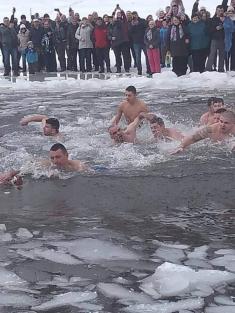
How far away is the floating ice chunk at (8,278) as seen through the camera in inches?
162

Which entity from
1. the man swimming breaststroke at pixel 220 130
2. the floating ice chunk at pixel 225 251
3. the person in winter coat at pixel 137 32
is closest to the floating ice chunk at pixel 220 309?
the floating ice chunk at pixel 225 251

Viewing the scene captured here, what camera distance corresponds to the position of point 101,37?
16.2m

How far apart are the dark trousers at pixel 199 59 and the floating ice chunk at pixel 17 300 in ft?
37.6

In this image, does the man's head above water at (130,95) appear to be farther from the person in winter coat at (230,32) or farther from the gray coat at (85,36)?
the gray coat at (85,36)

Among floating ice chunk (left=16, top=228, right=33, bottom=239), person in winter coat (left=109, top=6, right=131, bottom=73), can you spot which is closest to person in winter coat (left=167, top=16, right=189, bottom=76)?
person in winter coat (left=109, top=6, right=131, bottom=73)

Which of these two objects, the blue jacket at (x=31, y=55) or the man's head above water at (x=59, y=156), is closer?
the man's head above water at (x=59, y=156)

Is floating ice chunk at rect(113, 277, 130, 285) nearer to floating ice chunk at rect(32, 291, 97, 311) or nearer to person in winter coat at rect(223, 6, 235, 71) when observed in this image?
floating ice chunk at rect(32, 291, 97, 311)

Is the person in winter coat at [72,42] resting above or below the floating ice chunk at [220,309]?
above

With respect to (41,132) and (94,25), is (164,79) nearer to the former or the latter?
(94,25)

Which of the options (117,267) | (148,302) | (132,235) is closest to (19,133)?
(132,235)

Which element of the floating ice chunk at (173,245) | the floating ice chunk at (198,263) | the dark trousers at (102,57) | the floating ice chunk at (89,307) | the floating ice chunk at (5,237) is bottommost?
the floating ice chunk at (89,307)

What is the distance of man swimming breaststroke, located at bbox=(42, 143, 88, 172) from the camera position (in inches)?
289

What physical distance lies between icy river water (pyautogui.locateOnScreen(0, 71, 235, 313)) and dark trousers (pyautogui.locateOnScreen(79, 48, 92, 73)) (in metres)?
6.92

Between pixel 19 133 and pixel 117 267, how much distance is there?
611cm
